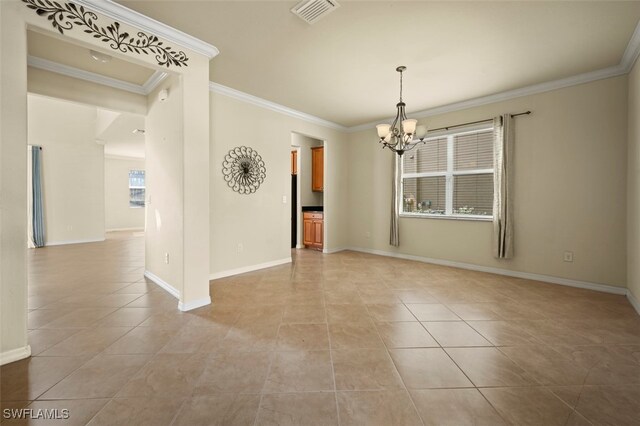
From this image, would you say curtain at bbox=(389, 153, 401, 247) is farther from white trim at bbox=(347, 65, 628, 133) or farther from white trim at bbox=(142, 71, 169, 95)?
white trim at bbox=(142, 71, 169, 95)

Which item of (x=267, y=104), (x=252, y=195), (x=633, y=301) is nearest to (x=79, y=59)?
(x=267, y=104)

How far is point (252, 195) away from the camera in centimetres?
436

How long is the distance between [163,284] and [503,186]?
16.7 ft

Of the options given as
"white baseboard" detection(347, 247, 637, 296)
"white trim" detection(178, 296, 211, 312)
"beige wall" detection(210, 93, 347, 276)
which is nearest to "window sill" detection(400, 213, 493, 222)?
"white baseboard" detection(347, 247, 637, 296)

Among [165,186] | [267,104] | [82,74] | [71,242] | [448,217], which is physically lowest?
[71,242]

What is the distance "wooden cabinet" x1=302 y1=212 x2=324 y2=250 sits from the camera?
6113 millimetres

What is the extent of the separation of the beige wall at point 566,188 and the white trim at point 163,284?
14.3 ft

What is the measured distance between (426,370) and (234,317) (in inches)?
70.0

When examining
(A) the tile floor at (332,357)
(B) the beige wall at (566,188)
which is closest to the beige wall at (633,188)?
(B) the beige wall at (566,188)

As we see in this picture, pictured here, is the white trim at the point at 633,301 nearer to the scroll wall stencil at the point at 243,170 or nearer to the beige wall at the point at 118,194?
the scroll wall stencil at the point at 243,170

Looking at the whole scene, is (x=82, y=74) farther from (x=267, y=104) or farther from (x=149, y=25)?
(x=267, y=104)

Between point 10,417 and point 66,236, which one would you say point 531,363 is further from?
point 66,236

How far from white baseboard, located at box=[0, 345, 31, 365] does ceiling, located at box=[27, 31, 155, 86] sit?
2646mm

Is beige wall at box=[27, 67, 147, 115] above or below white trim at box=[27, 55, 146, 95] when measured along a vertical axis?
below
